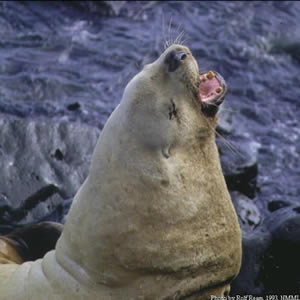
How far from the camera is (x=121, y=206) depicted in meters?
4.27

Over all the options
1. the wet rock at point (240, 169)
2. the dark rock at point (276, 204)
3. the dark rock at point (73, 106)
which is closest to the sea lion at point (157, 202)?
Result: the wet rock at point (240, 169)

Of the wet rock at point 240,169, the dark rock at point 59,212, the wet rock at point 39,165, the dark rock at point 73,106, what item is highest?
the wet rock at point 39,165

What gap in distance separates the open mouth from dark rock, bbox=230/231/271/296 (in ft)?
5.99

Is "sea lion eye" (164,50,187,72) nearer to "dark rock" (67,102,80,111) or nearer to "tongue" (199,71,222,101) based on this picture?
"tongue" (199,71,222,101)

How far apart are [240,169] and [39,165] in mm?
2013

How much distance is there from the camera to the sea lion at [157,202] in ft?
14.0

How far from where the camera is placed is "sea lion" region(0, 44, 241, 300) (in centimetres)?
425

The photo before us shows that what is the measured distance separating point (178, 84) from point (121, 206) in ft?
2.46

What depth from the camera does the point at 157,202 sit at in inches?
167

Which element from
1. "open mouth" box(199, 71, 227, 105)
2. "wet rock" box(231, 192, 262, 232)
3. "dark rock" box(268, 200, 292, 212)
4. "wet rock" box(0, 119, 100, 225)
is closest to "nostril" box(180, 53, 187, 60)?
"open mouth" box(199, 71, 227, 105)

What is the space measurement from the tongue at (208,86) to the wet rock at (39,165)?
97.6 inches

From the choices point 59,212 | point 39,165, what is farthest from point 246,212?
point 39,165

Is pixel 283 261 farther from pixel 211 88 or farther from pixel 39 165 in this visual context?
pixel 39 165

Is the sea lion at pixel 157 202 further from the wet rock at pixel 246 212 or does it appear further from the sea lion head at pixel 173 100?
the wet rock at pixel 246 212
